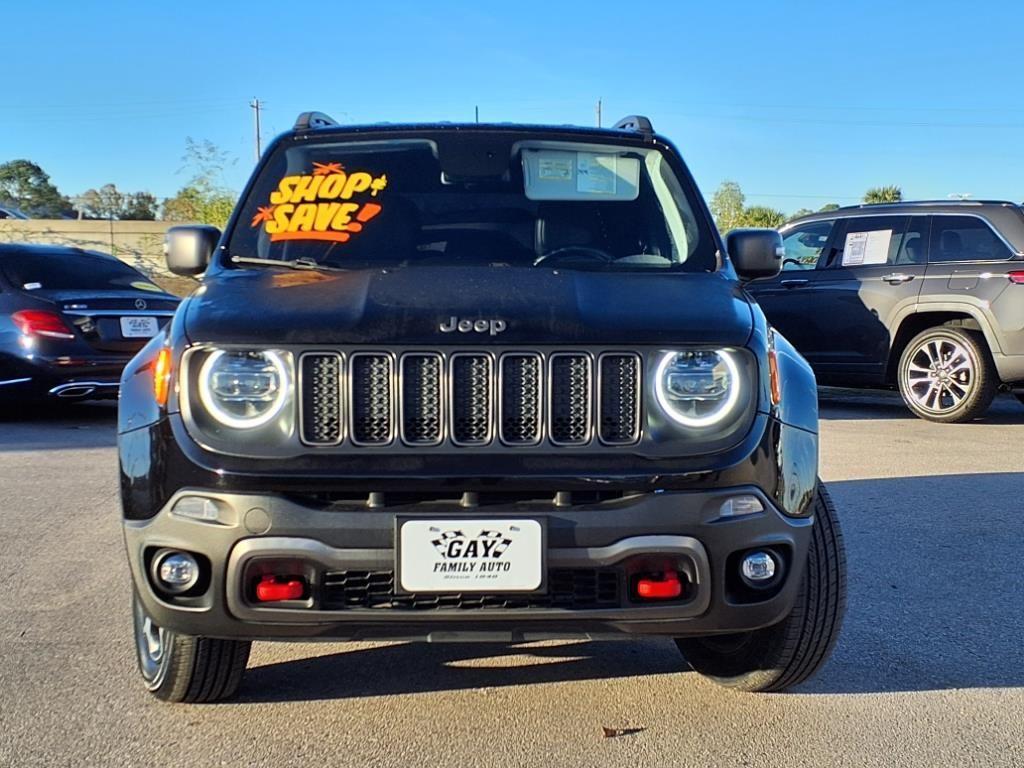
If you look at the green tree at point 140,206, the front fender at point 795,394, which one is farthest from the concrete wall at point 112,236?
the green tree at point 140,206

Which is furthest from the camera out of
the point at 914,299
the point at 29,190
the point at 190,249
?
the point at 29,190

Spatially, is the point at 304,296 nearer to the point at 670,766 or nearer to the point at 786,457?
the point at 786,457

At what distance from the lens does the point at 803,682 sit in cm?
314

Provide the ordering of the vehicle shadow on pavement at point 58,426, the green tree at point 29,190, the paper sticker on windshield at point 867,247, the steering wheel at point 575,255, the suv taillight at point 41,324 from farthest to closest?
the green tree at point 29,190, the paper sticker on windshield at point 867,247, the suv taillight at point 41,324, the vehicle shadow on pavement at point 58,426, the steering wheel at point 575,255

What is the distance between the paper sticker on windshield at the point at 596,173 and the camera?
379 centimetres

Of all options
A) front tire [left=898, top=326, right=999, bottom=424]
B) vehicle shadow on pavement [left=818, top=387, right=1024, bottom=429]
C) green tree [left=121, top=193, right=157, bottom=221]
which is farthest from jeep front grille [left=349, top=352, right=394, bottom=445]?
green tree [left=121, top=193, right=157, bottom=221]

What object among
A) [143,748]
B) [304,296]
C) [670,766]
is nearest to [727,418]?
[670,766]

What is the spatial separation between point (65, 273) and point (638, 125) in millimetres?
6177

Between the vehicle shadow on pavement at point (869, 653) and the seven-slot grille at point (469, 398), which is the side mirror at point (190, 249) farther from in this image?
A: the vehicle shadow on pavement at point (869, 653)

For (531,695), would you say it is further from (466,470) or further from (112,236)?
(112,236)

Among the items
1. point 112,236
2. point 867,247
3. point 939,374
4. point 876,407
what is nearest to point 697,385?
point 939,374

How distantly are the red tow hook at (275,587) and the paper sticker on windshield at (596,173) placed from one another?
6.34ft

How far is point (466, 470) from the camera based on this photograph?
2.50 m

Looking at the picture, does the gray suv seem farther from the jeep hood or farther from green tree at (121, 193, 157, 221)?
green tree at (121, 193, 157, 221)
